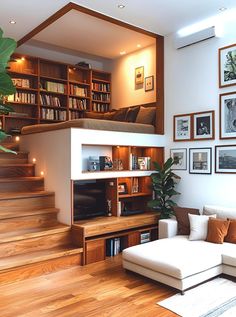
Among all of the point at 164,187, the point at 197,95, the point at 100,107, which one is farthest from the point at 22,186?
the point at 100,107

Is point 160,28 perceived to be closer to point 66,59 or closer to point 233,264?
point 66,59

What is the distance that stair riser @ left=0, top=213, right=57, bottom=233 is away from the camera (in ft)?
12.8

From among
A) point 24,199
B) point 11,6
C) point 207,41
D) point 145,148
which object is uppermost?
point 11,6

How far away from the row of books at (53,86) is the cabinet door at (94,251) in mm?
3748

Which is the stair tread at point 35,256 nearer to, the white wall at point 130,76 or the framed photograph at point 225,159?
the framed photograph at point 225,159

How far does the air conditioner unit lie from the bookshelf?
2.61 meters

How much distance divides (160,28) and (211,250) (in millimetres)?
3383

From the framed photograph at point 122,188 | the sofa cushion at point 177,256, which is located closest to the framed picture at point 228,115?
the sofa cushion at point 177,256

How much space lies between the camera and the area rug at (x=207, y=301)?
2.72 m

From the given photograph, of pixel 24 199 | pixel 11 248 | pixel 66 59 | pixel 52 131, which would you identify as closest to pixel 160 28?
pixel 52 131

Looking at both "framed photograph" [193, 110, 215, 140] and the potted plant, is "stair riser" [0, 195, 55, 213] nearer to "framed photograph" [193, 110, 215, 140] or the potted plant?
"framed photograph" [193, 110, 215, 140]

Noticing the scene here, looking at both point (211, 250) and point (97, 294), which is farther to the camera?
point (211, 250)

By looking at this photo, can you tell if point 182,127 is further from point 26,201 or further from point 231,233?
point 26,201

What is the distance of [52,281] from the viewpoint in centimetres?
344
